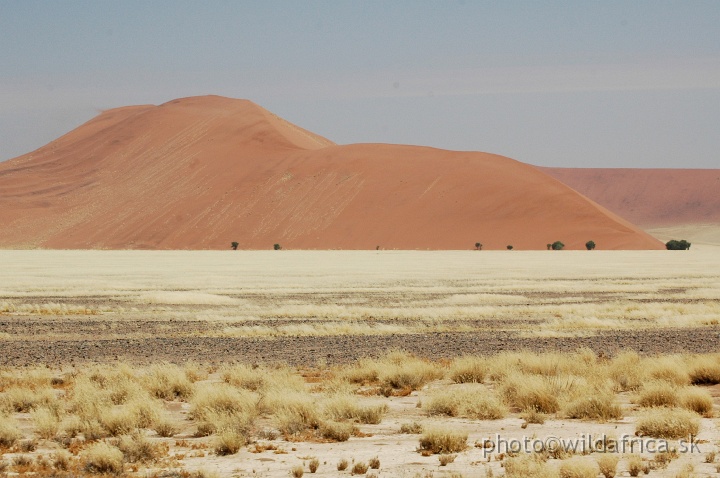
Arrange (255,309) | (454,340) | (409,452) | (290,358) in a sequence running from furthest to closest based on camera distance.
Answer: (255,309) < (454,340) < (290,358) < (409,452)

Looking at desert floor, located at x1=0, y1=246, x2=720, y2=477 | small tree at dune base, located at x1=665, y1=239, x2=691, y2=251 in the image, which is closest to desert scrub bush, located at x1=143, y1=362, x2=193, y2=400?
desert floor, located at x1=0, y1=246, x2=720, y2=477

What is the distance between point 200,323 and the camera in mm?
27234

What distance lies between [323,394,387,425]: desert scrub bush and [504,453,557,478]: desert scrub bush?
9.92ft

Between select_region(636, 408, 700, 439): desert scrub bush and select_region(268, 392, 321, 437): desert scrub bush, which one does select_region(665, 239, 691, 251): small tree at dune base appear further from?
select_region(268, 392, 321, 437): desert scrub bush

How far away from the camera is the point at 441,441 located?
34.8 ft

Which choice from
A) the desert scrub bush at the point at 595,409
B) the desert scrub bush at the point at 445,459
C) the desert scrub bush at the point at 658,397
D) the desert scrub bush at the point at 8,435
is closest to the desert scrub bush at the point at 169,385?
the desert scrub bush at the point at 8,435

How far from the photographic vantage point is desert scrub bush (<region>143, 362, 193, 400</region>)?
Answer: 47.4ft

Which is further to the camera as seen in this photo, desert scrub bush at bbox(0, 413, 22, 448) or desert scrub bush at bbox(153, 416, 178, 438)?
desert scrub bush at bbox(153, 416, 178, 438)

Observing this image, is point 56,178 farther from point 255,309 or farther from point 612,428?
point 612,428

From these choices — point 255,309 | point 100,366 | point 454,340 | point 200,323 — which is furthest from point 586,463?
point 255,309

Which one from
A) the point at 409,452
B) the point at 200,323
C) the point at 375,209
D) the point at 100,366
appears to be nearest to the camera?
the point at 409,452

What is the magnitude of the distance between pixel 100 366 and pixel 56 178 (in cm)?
15778

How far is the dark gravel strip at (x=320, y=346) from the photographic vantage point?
63.4ft

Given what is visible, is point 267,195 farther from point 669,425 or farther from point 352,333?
point 669,425
